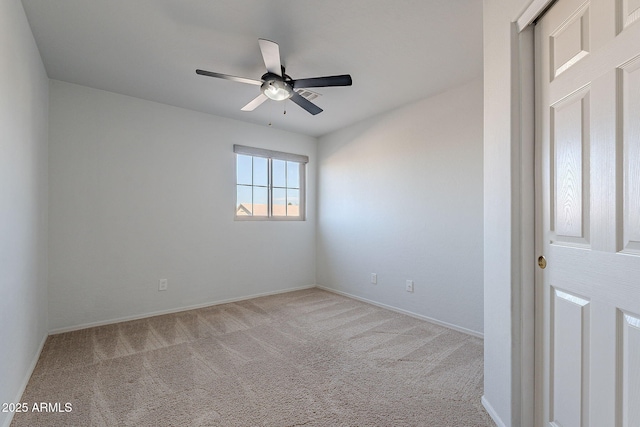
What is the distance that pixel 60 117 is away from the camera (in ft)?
9.50

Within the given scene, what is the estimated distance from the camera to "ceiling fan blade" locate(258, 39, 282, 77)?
1.88 meters

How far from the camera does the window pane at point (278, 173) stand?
14.6 ft

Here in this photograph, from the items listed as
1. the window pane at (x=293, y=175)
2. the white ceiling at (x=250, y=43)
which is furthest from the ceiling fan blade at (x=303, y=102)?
Result: the window pane at (x=293, y=175)

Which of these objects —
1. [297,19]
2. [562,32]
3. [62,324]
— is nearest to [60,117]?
[62,324]

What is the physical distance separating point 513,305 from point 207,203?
11.1ft

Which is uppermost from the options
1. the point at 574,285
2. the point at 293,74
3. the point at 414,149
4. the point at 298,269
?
the point at 293,74

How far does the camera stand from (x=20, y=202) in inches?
75.6

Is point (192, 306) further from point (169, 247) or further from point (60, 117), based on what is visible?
point (60, 117)

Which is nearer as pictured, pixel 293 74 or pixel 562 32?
pixel 562 32

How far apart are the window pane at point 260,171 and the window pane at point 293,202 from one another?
1.47ft

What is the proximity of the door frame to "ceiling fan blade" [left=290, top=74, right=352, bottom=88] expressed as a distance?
3.41ft

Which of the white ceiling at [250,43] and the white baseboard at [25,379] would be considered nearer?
the white baseboard at [25,379]

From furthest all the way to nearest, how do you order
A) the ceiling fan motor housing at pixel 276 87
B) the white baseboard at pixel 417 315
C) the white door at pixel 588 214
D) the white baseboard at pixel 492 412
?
the white baseboard at pixel 417 315 → the ceiling fan motor housing at pixel 276 87 → the white baseboard at pixel 492 412 → the white door at pixel 588 214

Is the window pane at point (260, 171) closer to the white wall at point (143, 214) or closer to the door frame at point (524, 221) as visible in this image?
the white wall at point (143, 214)
